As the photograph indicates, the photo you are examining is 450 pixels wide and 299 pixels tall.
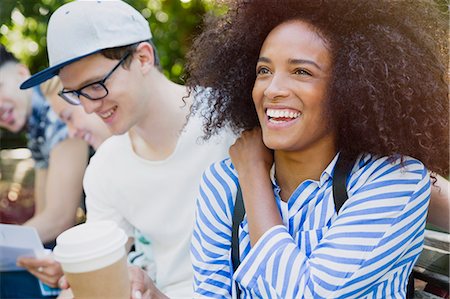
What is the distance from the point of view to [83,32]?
245 centimetres

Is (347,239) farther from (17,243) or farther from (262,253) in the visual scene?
(17,243)

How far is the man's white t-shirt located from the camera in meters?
2.56

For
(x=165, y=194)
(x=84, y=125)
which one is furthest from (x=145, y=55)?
(x=84, y=125)

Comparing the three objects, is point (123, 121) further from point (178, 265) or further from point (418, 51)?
point (418, 51)

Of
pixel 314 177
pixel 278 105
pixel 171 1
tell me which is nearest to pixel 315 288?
pixel 314 177

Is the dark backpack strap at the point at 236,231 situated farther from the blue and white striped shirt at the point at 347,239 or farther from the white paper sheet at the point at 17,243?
the white paper sheet at the point at 17,243

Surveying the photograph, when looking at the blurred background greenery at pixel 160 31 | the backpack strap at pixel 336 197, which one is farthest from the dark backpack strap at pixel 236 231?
the blurred background greenery at pixel 160 31

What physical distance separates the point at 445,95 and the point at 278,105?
51cm

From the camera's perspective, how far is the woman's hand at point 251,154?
76.1 inches

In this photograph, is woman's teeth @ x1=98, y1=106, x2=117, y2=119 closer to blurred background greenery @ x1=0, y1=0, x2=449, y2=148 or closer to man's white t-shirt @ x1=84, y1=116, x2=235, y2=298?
man's white t-shirt @ x1=84, y1=116, x2=235, y2=298

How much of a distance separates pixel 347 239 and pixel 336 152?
1.14 feet

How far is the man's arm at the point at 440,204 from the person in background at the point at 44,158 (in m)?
1.99

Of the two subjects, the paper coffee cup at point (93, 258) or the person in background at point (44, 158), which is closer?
the paper coffee cup at point (93, 258)

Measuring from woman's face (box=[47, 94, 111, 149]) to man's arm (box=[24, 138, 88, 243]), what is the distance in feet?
0.16
